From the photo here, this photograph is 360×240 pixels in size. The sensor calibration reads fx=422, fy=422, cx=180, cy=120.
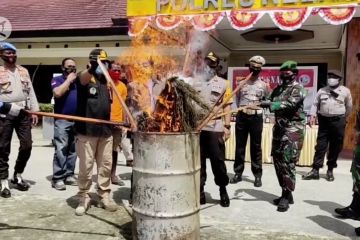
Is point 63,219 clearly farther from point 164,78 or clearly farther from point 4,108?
point 164,78

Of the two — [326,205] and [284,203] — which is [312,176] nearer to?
[326,205]

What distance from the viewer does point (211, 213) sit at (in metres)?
4.95

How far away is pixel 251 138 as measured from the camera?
6578 mm

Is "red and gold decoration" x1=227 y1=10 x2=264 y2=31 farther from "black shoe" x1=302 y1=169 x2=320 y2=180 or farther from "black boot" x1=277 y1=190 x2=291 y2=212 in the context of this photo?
"black boot" x1=277 y1=190 x2=291 y2=212

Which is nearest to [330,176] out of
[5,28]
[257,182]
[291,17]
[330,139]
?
[330,139]

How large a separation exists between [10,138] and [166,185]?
296 centimetres

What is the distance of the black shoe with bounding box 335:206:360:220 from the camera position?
4804 millimetres

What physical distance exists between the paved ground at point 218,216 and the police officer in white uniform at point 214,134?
1.08ft

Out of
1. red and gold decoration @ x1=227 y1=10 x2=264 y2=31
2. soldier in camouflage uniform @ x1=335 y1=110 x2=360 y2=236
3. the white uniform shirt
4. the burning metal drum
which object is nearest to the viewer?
the burning metal drum

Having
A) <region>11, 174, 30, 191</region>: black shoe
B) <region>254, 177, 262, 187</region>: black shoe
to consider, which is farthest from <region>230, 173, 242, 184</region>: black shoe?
<region>11, 174, 30, 191</region>: black shoe

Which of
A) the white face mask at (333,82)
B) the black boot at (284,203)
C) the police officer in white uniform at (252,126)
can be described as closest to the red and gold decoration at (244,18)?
the white face mask at (333,82)

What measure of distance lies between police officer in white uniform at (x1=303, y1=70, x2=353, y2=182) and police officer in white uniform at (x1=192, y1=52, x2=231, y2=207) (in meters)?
2.38

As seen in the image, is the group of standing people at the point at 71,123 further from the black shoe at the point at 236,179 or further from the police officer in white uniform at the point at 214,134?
the black shoe at the point at 236,179

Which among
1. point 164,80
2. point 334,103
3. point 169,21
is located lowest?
point 334,103
